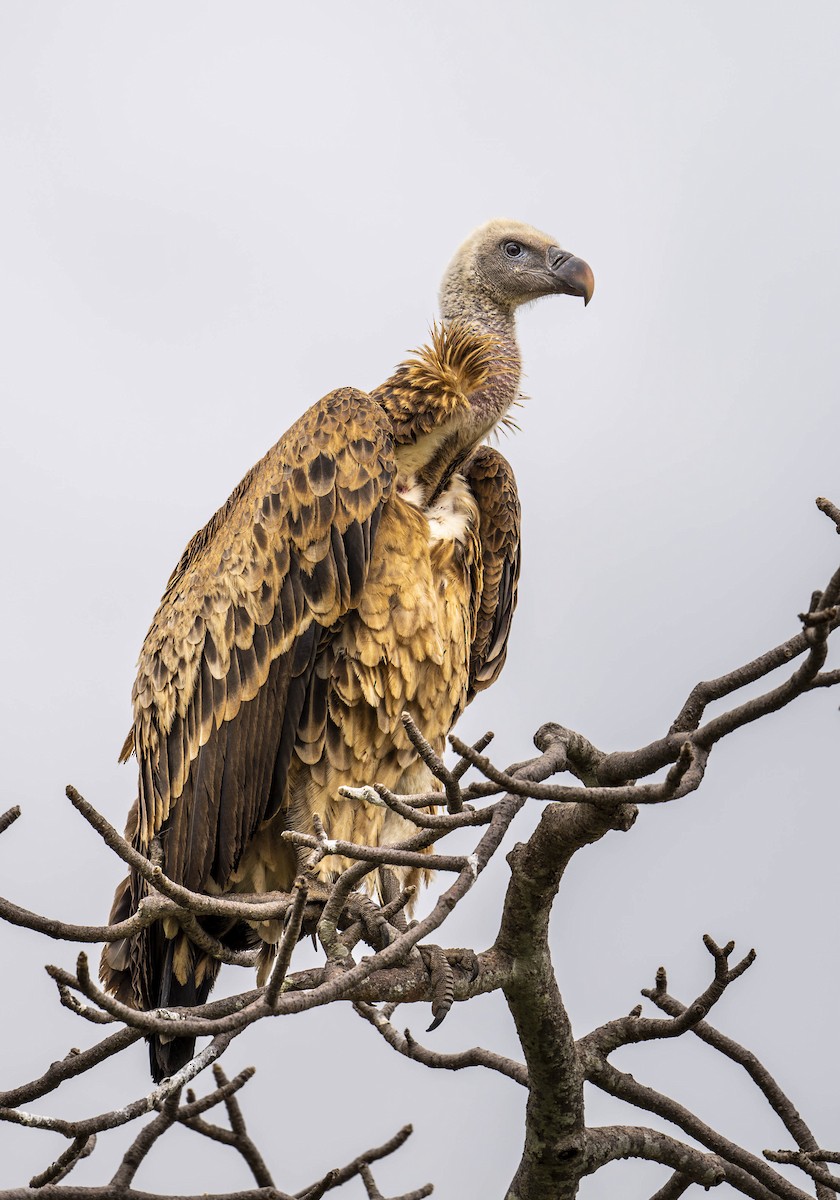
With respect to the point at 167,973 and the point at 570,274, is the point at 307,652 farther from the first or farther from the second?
the point at 570,274

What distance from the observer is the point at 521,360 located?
5.64 m

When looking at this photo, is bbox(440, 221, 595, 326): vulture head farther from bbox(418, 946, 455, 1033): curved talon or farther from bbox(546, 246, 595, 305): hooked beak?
bbox(418, 946, 455, 1033): curved talon

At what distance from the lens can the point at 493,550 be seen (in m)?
5.37

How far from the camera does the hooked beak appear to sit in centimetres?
588

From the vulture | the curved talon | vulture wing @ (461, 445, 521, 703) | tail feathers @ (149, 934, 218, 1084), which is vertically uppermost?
vulture wing @ (461, 445, 521, 703)

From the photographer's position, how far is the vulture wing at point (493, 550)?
5.34m

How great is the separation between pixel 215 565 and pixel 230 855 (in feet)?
3.34

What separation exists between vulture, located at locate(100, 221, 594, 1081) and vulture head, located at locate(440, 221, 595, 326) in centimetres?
93

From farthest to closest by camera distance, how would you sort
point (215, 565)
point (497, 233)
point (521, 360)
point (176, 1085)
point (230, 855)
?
1. point (497, 233)
2. point (521, 360)
3. point (215, 565)
4. point (230, 855)
5. point (176, 1085)

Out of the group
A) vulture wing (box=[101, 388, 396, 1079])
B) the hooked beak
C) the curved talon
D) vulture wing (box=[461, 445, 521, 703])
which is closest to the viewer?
the curved talon

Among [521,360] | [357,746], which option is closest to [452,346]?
[521,360]

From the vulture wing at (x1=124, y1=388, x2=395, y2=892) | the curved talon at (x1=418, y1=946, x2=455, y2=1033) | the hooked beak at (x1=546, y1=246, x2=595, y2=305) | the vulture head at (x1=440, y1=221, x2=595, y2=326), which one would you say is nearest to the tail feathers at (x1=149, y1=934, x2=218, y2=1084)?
the vulture wing at (x1=124, y1=388, x2=395, y2=892)

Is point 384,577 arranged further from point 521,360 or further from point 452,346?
point 521,360

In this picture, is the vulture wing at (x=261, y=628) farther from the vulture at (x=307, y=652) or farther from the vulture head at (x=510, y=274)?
the vulture head at (x=510, y=274)
